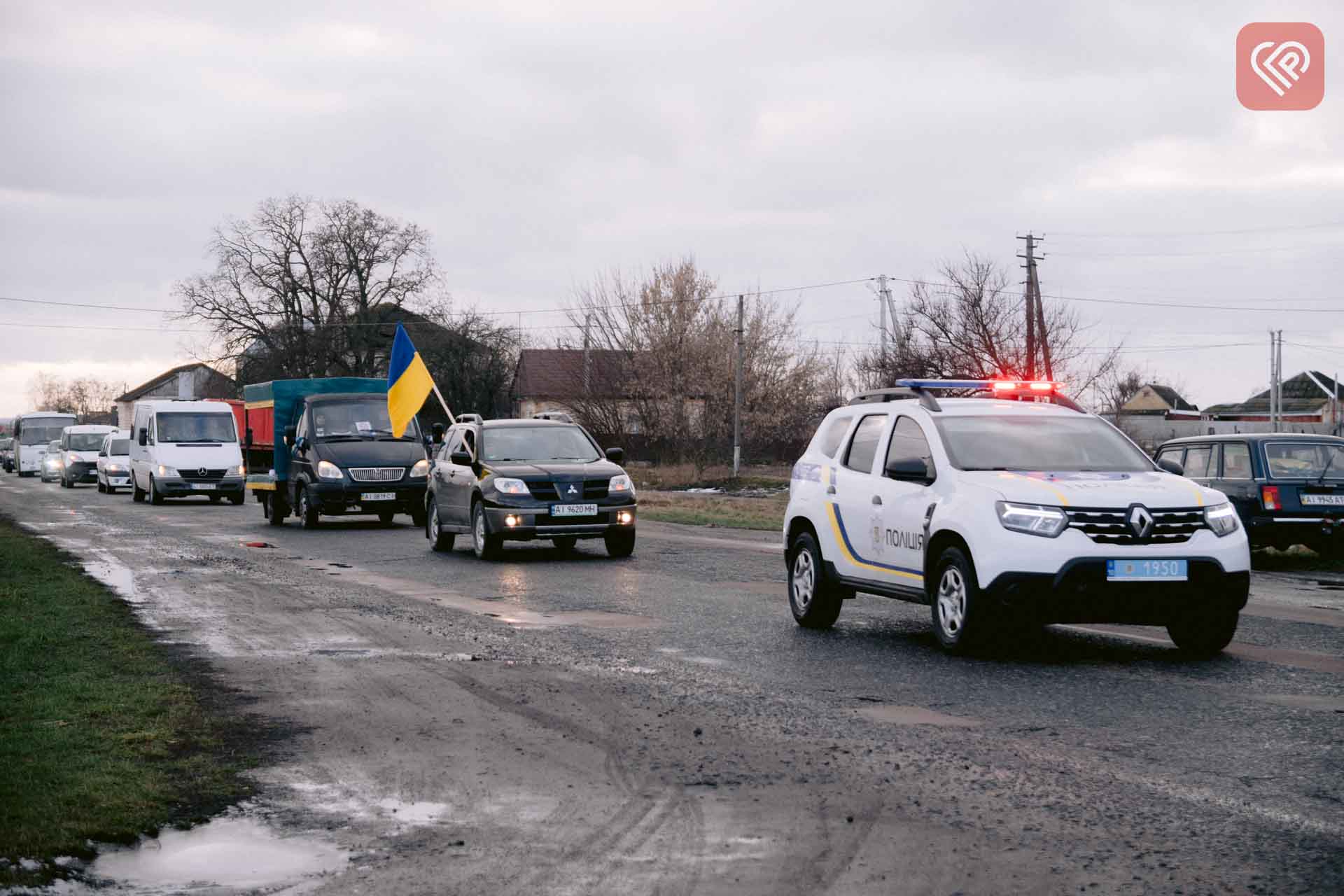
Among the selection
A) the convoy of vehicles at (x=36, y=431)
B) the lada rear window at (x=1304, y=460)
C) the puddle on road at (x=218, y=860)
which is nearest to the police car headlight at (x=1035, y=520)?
the puddle on road at (x=218, y=860)

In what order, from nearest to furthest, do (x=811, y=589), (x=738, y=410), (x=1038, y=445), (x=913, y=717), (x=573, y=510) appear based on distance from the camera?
(x=913, y=717) → (x=1038, y=445) → (x=811, y=589) → (x=573, y=510) → (x=738, y=410)

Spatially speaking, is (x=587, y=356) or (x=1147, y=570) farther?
(x=587, y=356)

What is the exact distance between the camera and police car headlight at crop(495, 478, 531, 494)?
1797cm

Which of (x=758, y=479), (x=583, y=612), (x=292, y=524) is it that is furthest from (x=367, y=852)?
(x=758, y=479)

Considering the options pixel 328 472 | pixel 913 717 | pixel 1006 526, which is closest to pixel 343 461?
pixel 328 472

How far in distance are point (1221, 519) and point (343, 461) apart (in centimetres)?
1826

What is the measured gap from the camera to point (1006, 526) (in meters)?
9.12

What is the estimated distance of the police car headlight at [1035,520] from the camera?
29.6ft

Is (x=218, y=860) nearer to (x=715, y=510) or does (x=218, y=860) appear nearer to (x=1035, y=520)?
(x=1035, y=520)

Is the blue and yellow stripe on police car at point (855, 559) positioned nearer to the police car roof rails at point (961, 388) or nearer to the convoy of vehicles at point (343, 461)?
the police car roof rails at point (961, 388)

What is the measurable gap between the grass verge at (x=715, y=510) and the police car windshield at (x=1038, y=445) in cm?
1452

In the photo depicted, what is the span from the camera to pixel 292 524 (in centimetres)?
2741

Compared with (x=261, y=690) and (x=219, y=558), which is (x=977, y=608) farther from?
A: (x=219, y=558)

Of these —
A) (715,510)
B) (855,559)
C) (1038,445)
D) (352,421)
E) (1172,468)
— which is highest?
(352,421)
